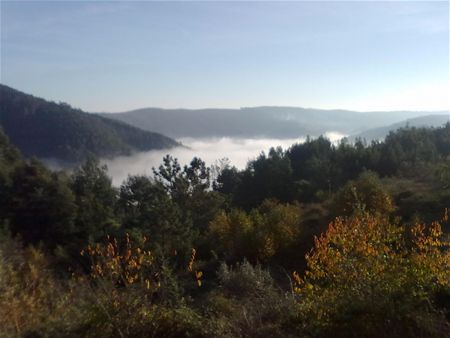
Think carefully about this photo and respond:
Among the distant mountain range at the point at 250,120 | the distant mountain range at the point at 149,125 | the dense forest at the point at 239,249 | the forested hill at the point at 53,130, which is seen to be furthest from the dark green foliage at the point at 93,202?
the distant mountain range at the point at 250,120

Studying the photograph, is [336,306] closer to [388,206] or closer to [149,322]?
[149,322]

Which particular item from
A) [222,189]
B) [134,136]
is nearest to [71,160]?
[134,136]

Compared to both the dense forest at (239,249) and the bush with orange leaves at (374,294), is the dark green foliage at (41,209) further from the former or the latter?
the bush with orange leaves at (374,294)

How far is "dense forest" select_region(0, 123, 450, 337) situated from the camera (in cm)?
427

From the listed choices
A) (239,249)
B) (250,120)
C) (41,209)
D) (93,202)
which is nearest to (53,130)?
(250,120)

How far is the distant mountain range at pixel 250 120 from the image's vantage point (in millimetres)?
130500

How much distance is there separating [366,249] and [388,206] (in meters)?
11.8

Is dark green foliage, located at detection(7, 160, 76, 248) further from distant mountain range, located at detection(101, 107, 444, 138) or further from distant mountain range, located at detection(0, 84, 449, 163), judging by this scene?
distant mountain range, located at detection(101, 107, 444, 138)

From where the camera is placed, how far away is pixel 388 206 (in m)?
15.6

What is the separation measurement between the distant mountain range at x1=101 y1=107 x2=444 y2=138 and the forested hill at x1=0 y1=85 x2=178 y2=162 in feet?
121

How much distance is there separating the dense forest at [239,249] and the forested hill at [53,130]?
147 feet

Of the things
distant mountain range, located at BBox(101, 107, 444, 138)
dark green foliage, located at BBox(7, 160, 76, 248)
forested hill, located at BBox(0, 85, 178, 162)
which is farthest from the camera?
distant mountain range, located at BBox(101, 107, 444, 138)

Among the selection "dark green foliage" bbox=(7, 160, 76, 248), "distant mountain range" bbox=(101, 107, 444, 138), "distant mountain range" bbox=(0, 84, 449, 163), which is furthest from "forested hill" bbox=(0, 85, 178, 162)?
"dark green foliage" bbox=(7, 160, 76, 248)

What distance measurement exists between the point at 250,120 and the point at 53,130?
64457mm
